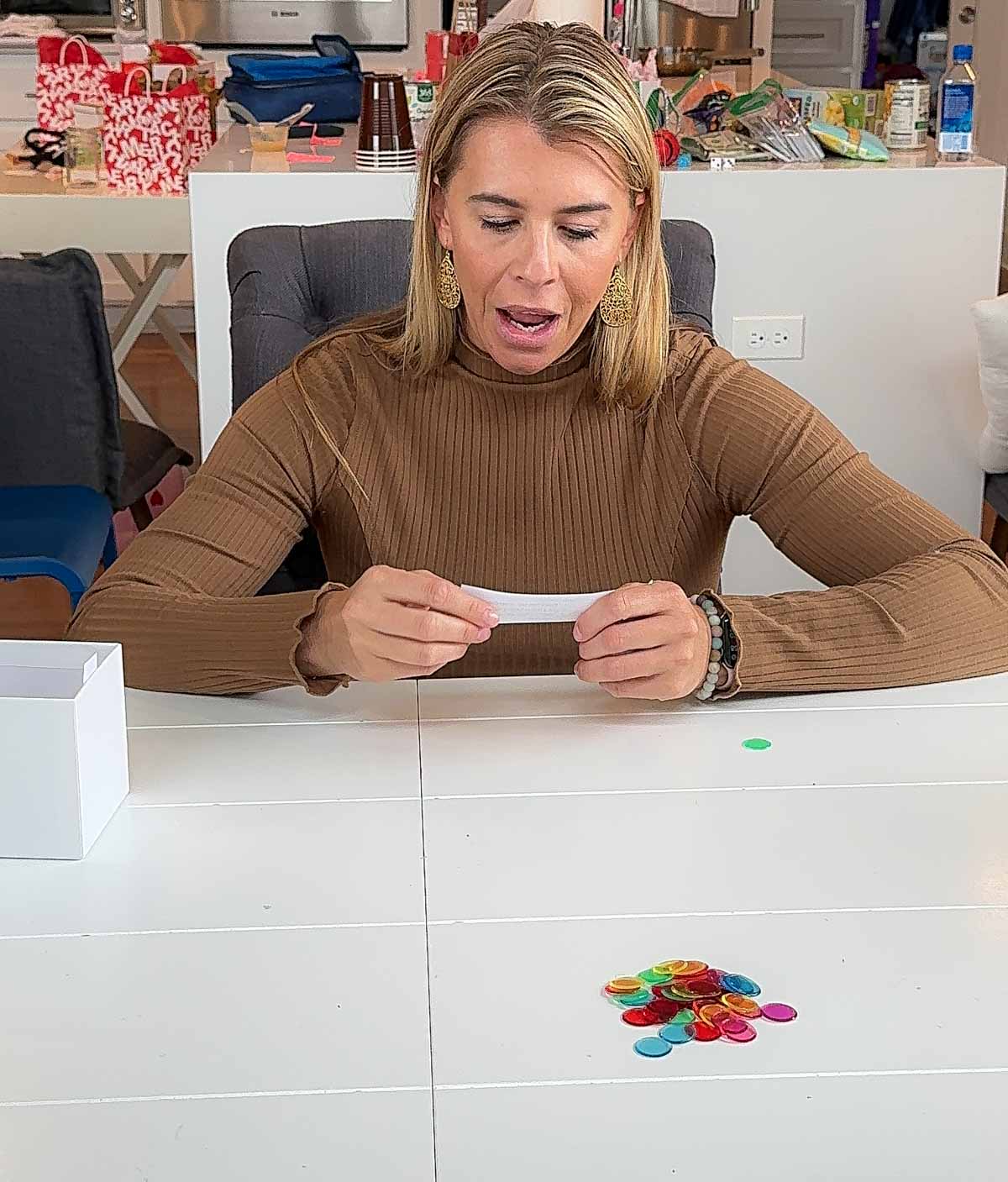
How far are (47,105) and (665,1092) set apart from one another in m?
3.64

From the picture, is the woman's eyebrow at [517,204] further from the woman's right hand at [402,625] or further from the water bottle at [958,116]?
the water bottle at [958,116]

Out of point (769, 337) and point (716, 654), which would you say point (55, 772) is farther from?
point (769, 337)

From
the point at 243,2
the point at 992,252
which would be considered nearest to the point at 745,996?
the point at 992,252

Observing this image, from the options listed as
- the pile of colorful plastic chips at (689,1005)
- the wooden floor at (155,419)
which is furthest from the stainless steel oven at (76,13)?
the pile of colorful plastic chips at (689,1005)

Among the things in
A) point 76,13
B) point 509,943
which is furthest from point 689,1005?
point 76,13

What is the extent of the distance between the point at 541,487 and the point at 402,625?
1.50 ft

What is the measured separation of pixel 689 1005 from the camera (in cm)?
90

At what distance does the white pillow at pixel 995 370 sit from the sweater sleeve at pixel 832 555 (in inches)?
43.3

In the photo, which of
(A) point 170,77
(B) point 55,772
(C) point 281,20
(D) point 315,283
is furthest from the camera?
(C) point 281,20

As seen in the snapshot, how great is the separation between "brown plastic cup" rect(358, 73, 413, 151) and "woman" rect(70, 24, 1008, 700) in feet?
3.47

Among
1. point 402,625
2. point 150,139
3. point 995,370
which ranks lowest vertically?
point 995,370

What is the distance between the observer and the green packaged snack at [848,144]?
2.74 m

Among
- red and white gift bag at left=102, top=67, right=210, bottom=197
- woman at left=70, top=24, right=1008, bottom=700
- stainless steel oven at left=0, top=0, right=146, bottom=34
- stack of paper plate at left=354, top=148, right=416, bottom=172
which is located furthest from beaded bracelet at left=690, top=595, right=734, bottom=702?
stainless steel oven at left=0, top=0, right=146, bottom=34

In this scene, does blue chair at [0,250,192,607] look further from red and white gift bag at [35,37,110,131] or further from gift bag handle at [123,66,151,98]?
red and white gift bag at [35,37,110,131]
